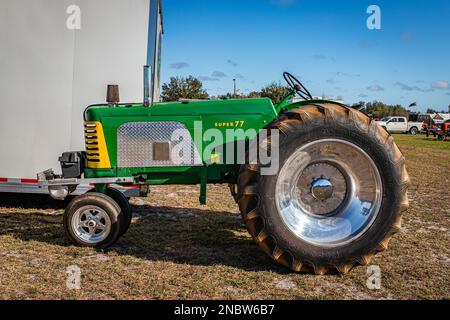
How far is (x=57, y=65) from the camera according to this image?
19.2 feet

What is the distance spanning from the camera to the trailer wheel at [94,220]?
175 inches

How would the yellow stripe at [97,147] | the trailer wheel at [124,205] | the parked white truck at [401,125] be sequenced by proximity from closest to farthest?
the yellow stripe at [97,147], the trailer wheel at [124,205], the parked white truck at [401,125]

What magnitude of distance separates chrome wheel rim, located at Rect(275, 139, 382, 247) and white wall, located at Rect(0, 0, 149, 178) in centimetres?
287

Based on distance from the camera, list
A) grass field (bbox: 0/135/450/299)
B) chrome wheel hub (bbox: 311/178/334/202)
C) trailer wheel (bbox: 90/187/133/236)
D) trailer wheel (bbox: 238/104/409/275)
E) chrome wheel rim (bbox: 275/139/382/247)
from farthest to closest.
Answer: trailer wheel (bbox: 90/187/133/236)
chrome wheel hub (bbox: 311/178/334/202)
chrome wheel rim (bbox: 275/139/382/247)
trailer wheel (bbox: 238/104/409/275)
grass field (bbox: 0/135/450/299)

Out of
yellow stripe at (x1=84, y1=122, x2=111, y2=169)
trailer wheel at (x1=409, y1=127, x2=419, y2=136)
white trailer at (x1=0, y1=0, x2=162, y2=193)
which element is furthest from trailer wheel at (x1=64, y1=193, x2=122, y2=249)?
trailer wheel at (x1=409, y1=127, x2=419, y2=136)

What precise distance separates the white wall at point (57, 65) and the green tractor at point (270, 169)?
1.29 metres

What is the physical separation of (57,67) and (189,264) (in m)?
3.52

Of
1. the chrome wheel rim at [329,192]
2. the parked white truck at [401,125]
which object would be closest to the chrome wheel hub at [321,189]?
the chrome wheel rim at [329,192]

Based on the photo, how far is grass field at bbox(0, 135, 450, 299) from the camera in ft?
11.4

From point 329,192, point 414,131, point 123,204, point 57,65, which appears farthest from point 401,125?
point 123,204

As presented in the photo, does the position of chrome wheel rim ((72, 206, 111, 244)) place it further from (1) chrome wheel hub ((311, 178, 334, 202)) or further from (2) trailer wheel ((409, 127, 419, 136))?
(2) trailer wheel ((409, 127, 419, 136))

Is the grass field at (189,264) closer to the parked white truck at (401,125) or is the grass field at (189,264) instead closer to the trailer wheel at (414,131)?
the parked white truck at (401,125)

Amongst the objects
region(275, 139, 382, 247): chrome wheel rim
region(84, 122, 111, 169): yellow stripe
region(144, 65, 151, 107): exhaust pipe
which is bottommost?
region(275, 139, 382, 247): chrome wheel rim
